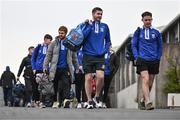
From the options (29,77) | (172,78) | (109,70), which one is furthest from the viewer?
(172,78)

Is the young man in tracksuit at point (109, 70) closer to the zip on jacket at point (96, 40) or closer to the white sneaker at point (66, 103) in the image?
the white sneaker at point (66, 103)

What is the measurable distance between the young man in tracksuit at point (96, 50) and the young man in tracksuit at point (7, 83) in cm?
1258

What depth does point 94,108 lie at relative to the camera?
14.5 m

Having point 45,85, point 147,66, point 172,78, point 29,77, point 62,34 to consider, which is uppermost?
point 172,78

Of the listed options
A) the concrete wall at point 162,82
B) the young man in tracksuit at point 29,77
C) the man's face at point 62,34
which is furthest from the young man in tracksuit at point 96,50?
the concrete wall at point 162,82

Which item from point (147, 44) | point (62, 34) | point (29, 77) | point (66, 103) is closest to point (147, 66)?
point (147, 44)

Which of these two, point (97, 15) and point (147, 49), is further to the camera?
point (147, 49)

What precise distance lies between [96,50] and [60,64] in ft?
5.55

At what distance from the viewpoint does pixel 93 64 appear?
1442cm

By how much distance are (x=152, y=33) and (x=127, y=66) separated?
110ft

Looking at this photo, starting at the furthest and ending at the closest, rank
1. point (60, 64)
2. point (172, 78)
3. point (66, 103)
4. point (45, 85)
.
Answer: point (172, 78), point (45, 85), point (60, 64), point (66, 103)

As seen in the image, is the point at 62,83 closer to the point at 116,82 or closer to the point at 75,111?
the point at 75,111

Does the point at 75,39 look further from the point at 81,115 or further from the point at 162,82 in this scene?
the point at 162,82

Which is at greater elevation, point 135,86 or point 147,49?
point 135,86
